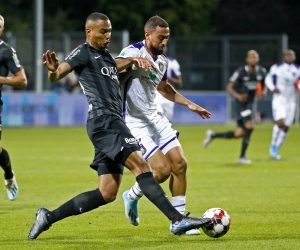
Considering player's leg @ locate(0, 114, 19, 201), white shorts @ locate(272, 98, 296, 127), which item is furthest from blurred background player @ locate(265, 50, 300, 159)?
player's leg @ locate(0, 114, 19, 201)

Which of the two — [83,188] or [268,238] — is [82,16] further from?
[268,238]

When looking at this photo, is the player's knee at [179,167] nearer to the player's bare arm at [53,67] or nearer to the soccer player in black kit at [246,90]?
the player's bare arm at [53,67]

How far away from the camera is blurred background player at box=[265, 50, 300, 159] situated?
18094mm

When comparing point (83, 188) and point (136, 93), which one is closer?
point (136, 93)

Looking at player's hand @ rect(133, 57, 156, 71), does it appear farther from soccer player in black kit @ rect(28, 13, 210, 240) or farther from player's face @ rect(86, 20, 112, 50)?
player's face @ rect(86, 20, 112, 50)

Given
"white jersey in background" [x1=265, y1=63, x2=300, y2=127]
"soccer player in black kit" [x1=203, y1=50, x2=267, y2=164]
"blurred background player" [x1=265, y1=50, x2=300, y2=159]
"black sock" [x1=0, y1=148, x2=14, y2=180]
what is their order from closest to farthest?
1. "black sock" [x1=0, y1=148, x2=14, y2=180]
2. "soccer player in black kit" [x1=203, y1=50, x2=267, y2=164]
3. "blurred background player" [x1=265, y1=50, x2=300, y2=159]
4. "white jersey in background" [x1=265, y1=63, x2=300, y2=127]

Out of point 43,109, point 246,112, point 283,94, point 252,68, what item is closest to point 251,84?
point 252,68

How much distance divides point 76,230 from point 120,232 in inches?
18.4

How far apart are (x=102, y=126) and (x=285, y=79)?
12.0m

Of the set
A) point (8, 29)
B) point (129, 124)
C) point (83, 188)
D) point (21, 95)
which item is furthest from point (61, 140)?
point (8, 29)

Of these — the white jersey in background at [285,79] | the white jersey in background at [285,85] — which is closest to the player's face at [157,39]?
the white jersey in background at [285,85]

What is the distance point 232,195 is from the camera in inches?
464

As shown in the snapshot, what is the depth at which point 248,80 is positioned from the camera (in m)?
17.3

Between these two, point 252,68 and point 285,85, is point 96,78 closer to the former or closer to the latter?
point 252,68
